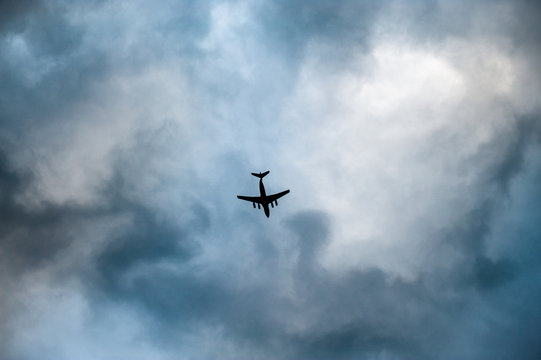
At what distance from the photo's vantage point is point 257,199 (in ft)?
304
